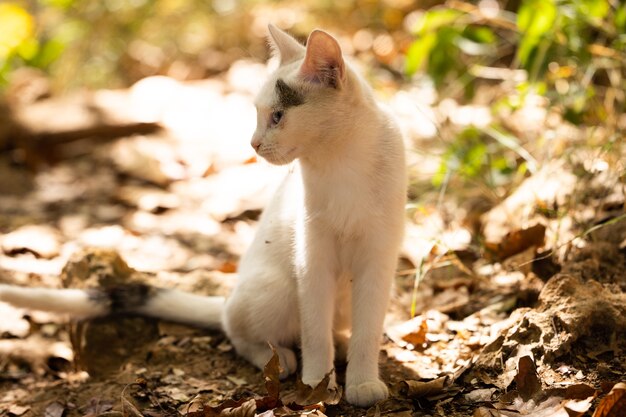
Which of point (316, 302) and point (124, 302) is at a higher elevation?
point (316, 302)

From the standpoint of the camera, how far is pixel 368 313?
286 centimetres

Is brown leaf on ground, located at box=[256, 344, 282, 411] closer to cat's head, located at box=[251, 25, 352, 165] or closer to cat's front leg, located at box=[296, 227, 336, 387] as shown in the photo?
cat's front leg, located at box=[296, 227, 336, 387]

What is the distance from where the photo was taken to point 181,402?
9.65 feet

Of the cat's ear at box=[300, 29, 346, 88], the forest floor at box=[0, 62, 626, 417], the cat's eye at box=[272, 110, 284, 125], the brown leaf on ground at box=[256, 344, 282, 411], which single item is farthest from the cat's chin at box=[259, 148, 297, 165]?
the forest floor at box=[0, 62, 626, 417]

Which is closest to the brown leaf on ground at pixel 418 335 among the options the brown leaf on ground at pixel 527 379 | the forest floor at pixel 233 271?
the forest floor at pixel 233 271

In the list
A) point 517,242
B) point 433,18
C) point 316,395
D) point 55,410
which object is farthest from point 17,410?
point 433,18

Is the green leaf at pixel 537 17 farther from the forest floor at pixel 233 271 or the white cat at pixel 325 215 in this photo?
the white cat at pixel 325 215

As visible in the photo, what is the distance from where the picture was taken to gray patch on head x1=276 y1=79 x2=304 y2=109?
271cm

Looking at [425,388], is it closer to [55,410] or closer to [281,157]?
[281,157]

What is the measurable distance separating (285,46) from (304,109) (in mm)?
419

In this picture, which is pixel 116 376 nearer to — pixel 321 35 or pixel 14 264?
pixel 14 264

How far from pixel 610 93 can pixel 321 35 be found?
2.77 meters

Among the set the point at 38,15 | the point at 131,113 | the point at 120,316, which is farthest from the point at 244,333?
the point at 38,15

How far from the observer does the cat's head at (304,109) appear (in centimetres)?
269
